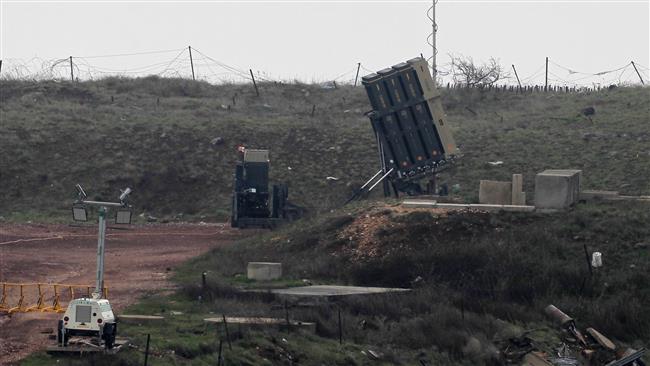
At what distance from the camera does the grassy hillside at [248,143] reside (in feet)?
124

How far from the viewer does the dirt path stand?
17.8 metres

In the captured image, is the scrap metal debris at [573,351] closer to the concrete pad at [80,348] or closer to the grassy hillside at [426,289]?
the grassy hillside at [426,289]

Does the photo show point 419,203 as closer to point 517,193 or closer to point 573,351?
point 517,193

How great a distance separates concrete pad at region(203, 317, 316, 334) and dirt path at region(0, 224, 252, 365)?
240 centimetres

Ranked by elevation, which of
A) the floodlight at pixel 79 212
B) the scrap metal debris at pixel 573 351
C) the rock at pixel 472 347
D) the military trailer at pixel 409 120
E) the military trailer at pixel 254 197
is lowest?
the scrap metal debris at pixel 573 351

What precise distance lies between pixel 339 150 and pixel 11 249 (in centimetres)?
1613

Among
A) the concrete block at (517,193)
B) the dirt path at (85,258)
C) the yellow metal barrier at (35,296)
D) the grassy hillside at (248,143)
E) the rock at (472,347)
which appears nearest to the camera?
the dirt path at (85,258)

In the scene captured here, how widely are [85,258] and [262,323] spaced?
10.2 metres

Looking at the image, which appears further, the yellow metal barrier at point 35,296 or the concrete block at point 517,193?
the concrete block at point 517,193

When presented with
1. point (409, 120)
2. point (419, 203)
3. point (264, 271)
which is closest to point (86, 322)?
point (264, 271)

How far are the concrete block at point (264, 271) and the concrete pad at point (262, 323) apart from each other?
14.0ft

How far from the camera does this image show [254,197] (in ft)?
105

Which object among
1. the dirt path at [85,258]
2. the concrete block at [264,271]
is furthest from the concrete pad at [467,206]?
the dirt path at [85,258]

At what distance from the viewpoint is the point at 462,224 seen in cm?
2492
